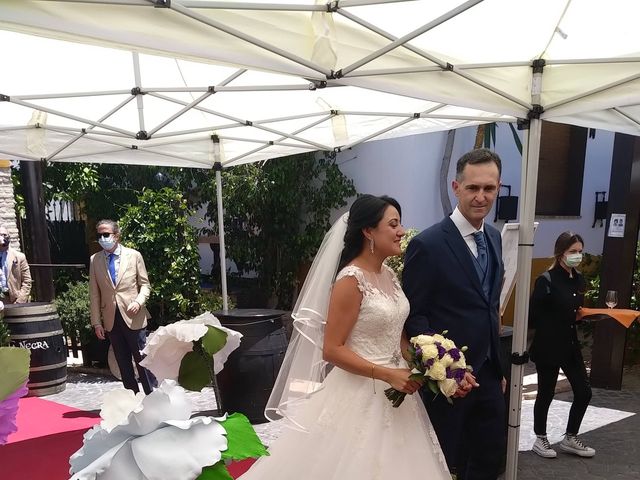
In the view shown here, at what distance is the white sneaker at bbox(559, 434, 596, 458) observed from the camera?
161 inches

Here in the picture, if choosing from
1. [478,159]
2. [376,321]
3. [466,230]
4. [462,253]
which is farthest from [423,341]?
[478,159]

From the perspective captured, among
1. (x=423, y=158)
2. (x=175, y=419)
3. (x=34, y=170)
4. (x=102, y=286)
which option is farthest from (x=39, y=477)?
(x=423, y=158)

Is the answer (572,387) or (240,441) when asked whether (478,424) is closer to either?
(572,387)

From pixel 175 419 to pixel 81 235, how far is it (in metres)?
11.4

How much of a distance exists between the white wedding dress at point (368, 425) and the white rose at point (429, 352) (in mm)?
407

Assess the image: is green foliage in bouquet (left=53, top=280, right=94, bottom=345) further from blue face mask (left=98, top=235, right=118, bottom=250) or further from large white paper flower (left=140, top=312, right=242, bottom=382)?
large white paper flower (left=140, top=312, right=242, bottom=382)

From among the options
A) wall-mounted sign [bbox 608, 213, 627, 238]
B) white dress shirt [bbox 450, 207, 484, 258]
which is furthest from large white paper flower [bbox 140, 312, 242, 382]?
wall-mounted sign [bbox 608, 213, 627, 238]

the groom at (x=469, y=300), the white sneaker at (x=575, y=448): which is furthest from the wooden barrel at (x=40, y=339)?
the white sneaker at (x=575, y=448)

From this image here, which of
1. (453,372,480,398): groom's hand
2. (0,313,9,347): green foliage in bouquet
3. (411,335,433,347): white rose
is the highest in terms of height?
(411,335,433,347): white rose

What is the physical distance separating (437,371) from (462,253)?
70 centimetres

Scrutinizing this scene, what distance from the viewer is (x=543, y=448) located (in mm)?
4070

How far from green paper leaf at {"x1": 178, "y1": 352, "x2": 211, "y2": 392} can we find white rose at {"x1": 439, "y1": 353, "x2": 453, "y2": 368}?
1.30 m

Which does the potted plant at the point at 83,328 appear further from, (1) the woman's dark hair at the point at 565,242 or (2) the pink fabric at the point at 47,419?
(1) the woman's dark hair at the point at 565,242

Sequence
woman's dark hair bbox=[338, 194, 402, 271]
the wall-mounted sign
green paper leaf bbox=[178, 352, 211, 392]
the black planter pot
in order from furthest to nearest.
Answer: the black planter pot → the wall-mounted sign → woman's dark hair bbox=[338, 194, 402, 271] → green paper leaf bbox=[178, 352, 211, 392]
